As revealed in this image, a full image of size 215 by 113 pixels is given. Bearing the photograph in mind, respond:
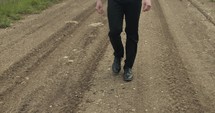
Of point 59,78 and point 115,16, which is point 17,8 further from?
point 115,16

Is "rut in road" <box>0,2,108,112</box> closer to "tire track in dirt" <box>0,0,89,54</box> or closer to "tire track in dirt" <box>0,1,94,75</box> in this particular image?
"tire track in dirt" <box>0,1,94,75</box>

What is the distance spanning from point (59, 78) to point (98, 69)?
0.72 meters

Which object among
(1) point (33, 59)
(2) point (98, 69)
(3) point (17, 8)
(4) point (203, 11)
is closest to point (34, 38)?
(1) point (33, 59)

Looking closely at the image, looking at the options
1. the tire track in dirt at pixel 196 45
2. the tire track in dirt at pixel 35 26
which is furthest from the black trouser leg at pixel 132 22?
the tire track in dirt at pixel 35 26

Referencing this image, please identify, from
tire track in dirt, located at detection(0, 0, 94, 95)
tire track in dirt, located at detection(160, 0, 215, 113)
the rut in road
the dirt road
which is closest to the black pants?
the dirt road

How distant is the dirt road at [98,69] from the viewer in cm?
575

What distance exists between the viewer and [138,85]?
6422 millimetres

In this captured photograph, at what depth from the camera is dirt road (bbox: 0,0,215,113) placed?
5.75 metres

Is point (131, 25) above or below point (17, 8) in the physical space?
above

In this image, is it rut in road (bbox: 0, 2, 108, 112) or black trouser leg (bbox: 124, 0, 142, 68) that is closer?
rut in road (bbox: 0, 2, 108, 112)

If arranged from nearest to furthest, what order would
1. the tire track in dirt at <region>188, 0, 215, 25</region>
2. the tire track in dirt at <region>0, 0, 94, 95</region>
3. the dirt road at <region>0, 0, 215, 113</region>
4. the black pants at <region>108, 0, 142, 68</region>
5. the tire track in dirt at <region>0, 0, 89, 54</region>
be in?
the dirt road at <region>0, 0, 215, 113</region>, the black pants at <region>108, 0, 142, 68</region>, the tire track in dirt at <region>0, 0, 94, 95</region>, the tire track in dirt at <region>0, 0, 89, 54</region>, the tire track in dirt at <region>188, 0, 215, 25</region>

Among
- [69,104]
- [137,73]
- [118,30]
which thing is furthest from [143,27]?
[69,104]

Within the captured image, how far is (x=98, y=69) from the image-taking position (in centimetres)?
714

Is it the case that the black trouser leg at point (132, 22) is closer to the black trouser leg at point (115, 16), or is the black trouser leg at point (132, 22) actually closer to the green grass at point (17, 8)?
the black trouser leg at point (115, 16)
